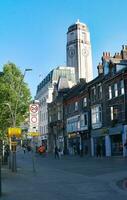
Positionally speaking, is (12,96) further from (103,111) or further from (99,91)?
(99,91)

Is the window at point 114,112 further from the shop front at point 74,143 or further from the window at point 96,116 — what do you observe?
the shop front at point 74,143

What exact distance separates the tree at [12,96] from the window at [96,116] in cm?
1840

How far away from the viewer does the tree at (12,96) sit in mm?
43656

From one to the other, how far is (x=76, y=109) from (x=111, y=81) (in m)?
17.6

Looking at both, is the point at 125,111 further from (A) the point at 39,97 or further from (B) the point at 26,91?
(A) the point at 39,97

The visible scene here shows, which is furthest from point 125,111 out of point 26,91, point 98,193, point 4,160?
point 98,193

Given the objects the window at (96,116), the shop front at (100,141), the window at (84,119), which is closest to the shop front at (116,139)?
the shop front at (100,141)

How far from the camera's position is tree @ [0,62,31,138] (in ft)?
143

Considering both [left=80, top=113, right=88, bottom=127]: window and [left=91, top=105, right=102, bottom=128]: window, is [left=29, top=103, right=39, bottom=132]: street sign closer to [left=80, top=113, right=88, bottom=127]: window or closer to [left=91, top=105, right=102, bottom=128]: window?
[left=91, top=105, right=102, bottom=128]: window

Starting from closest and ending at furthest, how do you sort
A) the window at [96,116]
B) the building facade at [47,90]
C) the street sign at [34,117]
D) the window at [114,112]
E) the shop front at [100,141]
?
the street sign at [34,117] < the window at [114,112] < the shop front at [100,141] < the window at [96,116] < the building facade at [47,90]

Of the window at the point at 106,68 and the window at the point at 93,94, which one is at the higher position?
the window at the point at 106,68

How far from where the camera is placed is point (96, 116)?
209 ft

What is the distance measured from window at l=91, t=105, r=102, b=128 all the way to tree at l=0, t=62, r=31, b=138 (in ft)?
60.4

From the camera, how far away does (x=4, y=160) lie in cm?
4131
